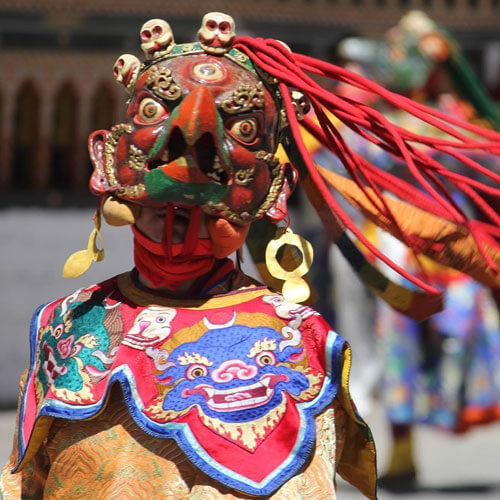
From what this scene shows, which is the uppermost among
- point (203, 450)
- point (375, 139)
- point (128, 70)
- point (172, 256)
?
point (128, 70)

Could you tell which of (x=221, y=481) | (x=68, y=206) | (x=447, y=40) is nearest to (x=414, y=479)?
(x=447, y=40)

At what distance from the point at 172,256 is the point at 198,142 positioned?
22 cm

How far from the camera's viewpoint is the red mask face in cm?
274

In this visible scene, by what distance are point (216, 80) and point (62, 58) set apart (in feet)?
16.7

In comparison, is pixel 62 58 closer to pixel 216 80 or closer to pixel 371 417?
pixel 371 417

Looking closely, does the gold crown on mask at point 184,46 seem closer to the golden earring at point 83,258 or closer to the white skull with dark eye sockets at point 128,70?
the white skull with dark eye sockets at point 128,70

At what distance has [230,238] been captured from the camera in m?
2.81

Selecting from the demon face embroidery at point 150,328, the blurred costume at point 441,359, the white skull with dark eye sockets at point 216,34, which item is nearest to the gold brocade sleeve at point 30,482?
the demon face embroidery at point 150,328

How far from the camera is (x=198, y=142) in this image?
2.77 meters

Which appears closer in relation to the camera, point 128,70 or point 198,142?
point 198,142

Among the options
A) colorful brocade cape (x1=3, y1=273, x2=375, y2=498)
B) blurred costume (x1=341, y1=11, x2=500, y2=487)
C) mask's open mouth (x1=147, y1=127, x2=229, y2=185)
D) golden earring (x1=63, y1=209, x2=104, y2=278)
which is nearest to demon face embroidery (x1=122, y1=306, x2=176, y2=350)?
colorful brocade cape (x1=3, y1=273, x2=375, y2=498)

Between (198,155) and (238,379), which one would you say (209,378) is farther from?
(198,155)

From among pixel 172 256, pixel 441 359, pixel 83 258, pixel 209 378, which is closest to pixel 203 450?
pixel 209 378

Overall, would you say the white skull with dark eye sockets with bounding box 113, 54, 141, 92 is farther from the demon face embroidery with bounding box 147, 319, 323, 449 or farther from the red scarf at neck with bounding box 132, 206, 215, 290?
A: the demon face embroidery with bounding box 147, 319, 323, 449
